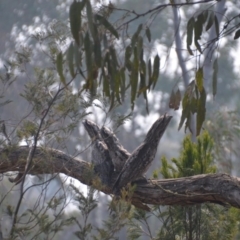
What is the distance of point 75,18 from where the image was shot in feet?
10.0

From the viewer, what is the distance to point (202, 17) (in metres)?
3.82

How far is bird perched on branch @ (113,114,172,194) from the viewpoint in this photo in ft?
15.6

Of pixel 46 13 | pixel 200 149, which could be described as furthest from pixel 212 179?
pixel 46 13

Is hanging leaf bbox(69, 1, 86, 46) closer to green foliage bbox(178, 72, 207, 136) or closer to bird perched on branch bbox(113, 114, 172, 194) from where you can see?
green foliage bbox(178, 72, 207, 136)

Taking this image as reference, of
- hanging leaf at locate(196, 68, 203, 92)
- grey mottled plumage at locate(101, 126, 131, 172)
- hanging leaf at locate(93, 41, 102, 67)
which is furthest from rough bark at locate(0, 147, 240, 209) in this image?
hanging leaf at locate(93, 41, 102, 67)

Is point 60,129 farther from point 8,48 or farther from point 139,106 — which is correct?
point 139,106

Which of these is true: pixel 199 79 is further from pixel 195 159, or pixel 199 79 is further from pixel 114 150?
pixel 114 150

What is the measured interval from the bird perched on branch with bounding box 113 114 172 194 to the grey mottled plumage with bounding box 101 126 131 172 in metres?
0.13

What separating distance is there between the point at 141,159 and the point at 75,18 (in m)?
2.03

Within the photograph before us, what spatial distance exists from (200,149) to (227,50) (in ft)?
50.9

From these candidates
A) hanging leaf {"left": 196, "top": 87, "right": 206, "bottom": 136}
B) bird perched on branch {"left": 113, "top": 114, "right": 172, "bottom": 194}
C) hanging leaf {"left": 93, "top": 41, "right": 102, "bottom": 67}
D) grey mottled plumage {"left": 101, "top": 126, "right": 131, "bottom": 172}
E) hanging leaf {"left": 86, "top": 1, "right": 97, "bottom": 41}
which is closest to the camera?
hanging leaf {"left": 86, "top": 1, "right": 97, "bottom": 41}

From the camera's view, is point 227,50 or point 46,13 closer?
point 46,13

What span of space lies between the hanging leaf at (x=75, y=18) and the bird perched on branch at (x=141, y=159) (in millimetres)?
1901

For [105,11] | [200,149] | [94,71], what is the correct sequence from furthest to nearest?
1. [200,149]
2. [105,11]
3. [94,71]
